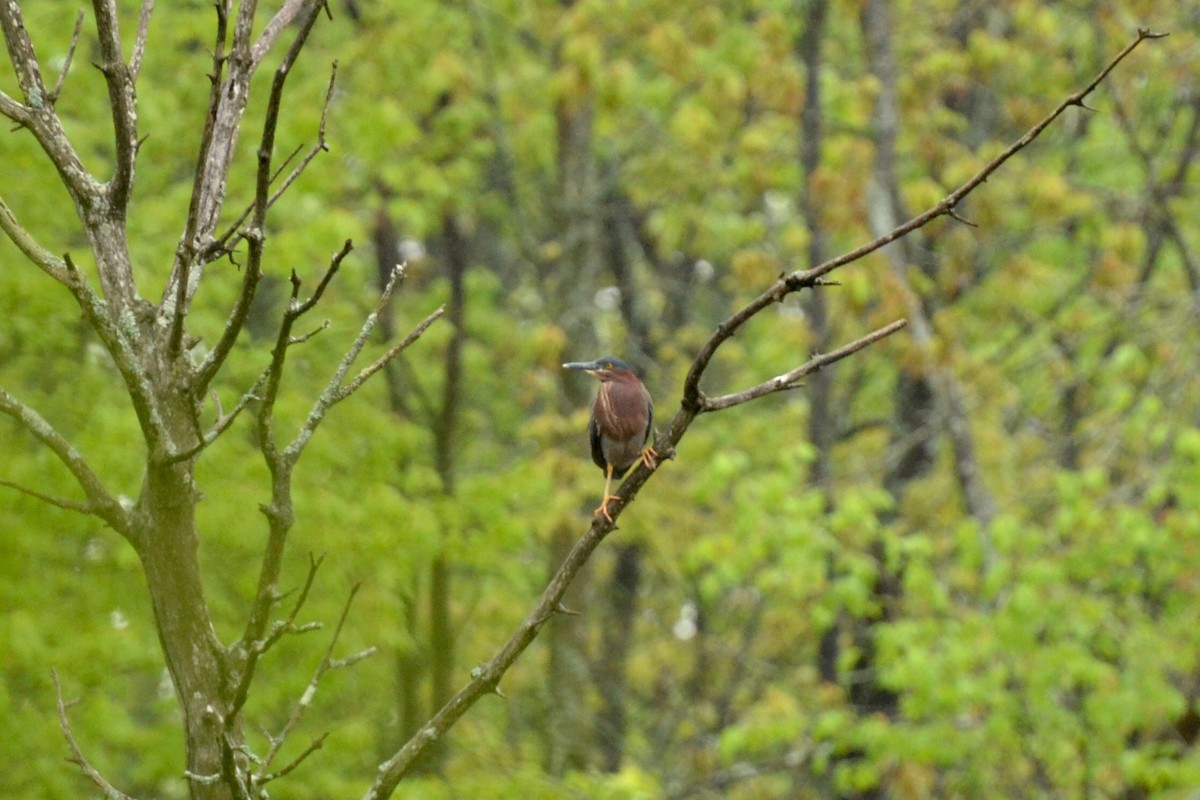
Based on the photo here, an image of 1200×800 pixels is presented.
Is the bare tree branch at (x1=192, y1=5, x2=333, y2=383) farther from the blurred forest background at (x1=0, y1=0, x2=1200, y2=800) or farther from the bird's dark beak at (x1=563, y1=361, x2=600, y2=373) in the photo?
the blurred forest background at (x1=0, y1=0, x2=1200, y2=800)

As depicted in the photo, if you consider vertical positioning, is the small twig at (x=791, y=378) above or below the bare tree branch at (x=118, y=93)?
below

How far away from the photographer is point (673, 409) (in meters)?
13.2

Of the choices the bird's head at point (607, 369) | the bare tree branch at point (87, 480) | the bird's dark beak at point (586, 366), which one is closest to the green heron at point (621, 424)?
the bird's dark beak at point (586, 366)

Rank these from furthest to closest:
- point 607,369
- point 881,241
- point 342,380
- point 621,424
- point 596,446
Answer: point 607,369
point 596,446
point 621,424
point 342,380
point 881,241

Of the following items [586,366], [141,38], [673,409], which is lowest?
[141,38]

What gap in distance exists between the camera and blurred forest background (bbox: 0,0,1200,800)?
656 cm

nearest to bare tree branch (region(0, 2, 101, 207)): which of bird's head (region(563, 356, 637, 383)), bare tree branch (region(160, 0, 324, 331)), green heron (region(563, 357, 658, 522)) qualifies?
bare tree branch (region(160, 0, 324, 331))

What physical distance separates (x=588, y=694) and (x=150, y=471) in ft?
36.6

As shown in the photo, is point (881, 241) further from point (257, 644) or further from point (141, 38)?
point (141, 38)

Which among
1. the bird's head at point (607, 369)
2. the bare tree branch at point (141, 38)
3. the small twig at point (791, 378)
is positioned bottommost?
the small twig at point (791, 378)

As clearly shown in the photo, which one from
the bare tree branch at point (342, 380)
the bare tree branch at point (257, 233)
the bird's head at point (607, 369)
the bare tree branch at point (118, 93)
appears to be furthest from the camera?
the bird's head at point (607, 369)

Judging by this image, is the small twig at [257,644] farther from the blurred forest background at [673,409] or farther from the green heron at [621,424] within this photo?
the blurred forest background at [673,409]

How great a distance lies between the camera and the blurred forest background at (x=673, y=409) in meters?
6.56

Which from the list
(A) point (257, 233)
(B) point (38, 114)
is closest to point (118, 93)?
(B) point (38, 114)
